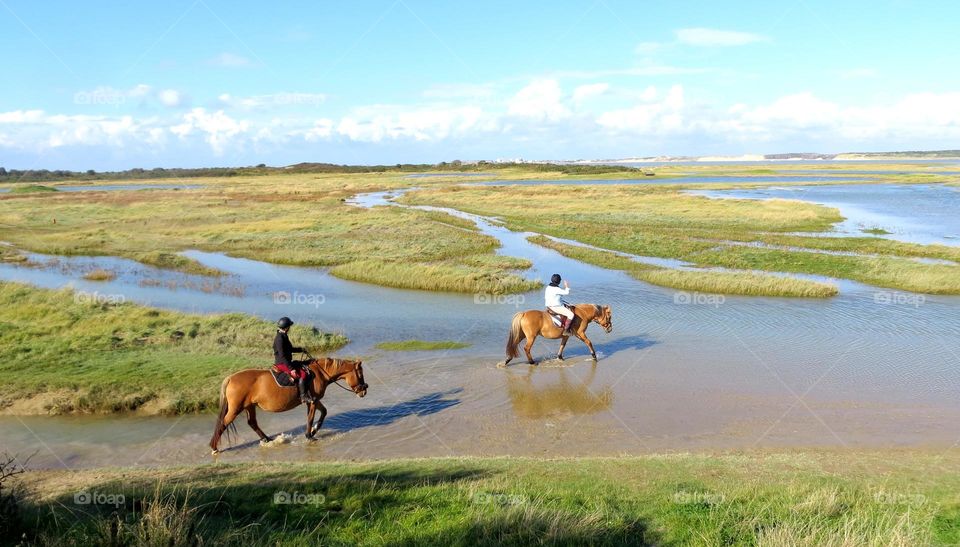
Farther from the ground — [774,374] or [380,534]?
[380,534]

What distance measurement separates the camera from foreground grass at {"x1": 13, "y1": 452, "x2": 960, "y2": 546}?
241 inches

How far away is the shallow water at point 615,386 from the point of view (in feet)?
40.6

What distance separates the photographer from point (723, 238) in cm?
4328

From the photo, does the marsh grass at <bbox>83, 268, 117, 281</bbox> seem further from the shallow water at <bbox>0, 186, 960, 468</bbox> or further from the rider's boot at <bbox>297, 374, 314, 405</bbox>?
the rider's boot at <bbox>297, 374, 314, 405</bbox>

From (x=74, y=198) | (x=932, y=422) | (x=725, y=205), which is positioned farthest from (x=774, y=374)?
(x=74, y=198)

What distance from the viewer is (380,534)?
648cm

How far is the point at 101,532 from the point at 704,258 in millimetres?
33758

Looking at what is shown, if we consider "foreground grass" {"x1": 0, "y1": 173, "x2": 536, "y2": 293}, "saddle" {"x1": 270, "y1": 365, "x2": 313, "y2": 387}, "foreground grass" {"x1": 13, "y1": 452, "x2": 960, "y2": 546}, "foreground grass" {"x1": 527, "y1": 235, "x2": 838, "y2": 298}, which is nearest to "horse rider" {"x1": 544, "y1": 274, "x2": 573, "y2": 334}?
"foreground grass" {"x1": 13, "y1": 452, "x2": 960, "y2": 546}

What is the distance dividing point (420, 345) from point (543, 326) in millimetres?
4220

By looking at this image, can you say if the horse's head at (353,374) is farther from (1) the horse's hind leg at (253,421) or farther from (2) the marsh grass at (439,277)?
(2) the marsh grass at (439,277)

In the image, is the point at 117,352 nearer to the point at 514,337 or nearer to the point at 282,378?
the point at 282,378

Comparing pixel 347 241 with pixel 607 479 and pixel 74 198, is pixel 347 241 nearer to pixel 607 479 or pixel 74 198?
pixel 607 479

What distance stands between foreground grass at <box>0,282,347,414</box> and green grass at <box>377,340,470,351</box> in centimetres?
151

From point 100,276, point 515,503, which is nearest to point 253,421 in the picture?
point 515,503
